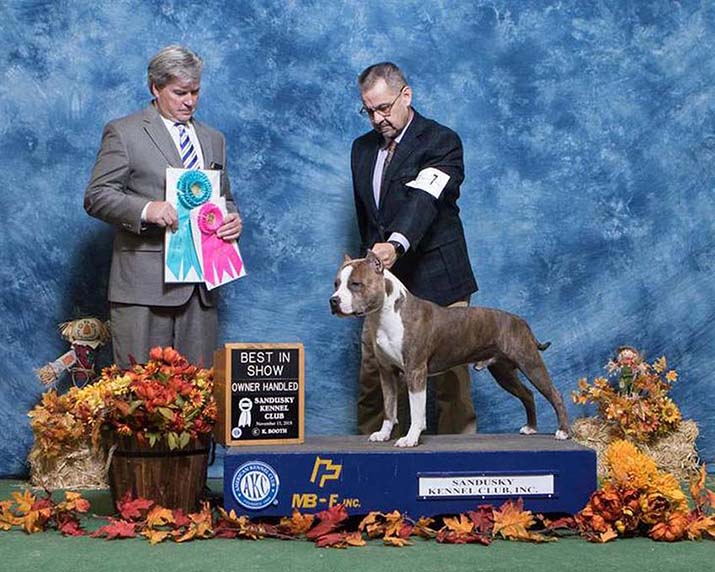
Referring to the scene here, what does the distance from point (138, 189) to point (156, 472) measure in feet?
3.50

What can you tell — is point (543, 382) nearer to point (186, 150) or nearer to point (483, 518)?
point (483, 518)

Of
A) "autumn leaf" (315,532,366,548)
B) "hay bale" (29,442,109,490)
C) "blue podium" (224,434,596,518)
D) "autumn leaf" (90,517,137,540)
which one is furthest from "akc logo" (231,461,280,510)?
"hay bale" (29,442,109,490)

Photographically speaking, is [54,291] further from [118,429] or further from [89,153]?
[118,429]

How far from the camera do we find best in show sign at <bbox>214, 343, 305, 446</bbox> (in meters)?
3.18

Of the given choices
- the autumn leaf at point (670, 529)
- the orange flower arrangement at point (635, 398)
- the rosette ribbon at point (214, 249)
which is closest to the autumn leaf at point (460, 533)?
the autumn leaf at point (670, 529)

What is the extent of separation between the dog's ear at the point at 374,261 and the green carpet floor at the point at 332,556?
2.63ft

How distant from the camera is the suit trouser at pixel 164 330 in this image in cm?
377

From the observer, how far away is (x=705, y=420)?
4.72m

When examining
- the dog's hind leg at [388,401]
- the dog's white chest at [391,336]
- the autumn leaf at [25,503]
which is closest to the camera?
the autumn leaf at [25,503]

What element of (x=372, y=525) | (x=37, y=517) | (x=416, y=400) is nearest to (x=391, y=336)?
(x=416, y=400)

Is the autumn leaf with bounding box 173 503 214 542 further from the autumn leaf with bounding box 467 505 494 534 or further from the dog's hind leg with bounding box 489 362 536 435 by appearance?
the dog's hind leg with bounding box 489 362 536 435

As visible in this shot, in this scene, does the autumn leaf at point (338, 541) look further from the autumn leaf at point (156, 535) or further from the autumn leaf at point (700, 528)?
the autumn leaf at point (700, 528)

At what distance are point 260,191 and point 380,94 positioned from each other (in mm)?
932

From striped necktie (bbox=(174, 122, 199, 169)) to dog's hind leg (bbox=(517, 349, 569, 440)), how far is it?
4.52 ft
